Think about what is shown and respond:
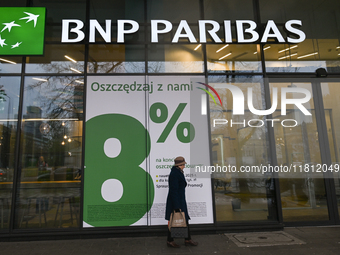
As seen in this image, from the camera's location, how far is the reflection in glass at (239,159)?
604cm

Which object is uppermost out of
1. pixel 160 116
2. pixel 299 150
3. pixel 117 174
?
pixel 160 116

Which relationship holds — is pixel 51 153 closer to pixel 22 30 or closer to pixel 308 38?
pixel 22 30

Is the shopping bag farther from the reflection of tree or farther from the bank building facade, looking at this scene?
the reflection of tree

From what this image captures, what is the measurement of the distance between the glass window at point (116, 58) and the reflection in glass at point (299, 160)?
3.78 metres

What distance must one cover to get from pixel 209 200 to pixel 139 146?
2.16 metres

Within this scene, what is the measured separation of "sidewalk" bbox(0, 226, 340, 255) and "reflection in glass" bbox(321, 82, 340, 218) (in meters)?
2.31

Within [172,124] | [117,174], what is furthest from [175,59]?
[117,174]

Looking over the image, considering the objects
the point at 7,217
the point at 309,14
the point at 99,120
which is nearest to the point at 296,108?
the point at 309,14

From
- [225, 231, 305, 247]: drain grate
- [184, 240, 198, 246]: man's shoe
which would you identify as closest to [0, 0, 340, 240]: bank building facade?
[225, 231, 305, 247]: drain grate

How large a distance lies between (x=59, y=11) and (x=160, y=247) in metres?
6.60

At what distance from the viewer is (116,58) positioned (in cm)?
648

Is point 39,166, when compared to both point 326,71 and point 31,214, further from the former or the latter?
point 326,71

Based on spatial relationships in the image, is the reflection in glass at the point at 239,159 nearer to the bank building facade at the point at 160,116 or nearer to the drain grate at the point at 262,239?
the bank building facade at the point at 160,116

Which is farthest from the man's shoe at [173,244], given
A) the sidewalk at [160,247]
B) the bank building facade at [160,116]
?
the bank building facade at [160,116]
